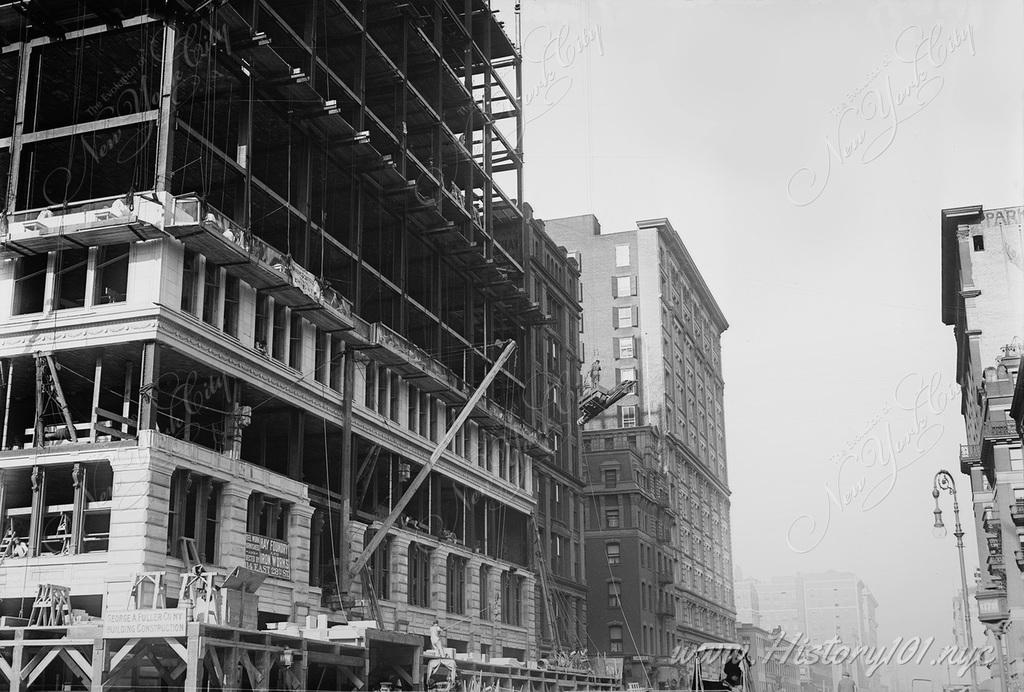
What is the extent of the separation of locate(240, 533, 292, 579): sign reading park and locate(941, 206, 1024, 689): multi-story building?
4389cm

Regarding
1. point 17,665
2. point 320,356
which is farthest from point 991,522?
point 17,665

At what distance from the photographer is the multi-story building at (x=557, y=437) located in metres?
84.7

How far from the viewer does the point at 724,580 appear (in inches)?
6378

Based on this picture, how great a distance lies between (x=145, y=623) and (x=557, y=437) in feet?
215

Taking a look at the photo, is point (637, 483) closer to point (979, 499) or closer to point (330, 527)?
point (979, 499)

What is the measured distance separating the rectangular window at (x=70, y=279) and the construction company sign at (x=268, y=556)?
1139 cm

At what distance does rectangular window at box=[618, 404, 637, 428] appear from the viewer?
126812 millimetres

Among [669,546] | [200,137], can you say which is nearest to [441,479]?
[200,137]

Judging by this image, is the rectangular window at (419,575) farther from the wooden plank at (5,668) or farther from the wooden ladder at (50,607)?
the wooden plank at (5,668)

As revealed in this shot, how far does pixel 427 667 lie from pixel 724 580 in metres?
126

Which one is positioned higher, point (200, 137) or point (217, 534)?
point (200, 137)

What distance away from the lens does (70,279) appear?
43.9m

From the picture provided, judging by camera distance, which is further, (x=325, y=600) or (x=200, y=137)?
(x=325, y=600)

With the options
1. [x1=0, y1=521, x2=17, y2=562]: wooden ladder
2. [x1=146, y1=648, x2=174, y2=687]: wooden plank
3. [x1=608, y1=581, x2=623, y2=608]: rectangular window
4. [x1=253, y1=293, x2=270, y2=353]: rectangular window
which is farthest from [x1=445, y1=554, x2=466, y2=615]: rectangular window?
[x1=608, y1=581, x2=623, y2=608]: rectangular window
